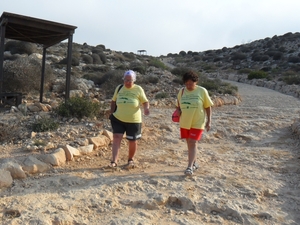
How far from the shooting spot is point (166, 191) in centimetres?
371

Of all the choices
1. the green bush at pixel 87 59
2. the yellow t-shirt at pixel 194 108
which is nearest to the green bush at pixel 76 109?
the yellow t-shirt at pixel 194 108

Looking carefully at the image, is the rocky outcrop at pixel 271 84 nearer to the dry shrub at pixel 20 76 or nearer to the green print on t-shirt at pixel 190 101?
the dry shrub at pixel 20 76

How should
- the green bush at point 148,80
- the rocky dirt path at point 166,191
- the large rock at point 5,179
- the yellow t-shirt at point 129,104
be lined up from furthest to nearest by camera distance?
the green bush at point 148,80
the yellow t-shirt at point 129,104
the large rock at point 5,179
the rocky dirt path at point 166,191

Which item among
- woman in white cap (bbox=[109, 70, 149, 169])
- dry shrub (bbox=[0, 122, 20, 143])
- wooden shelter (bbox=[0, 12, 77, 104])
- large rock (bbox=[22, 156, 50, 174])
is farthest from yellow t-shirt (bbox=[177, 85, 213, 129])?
wooden shelter (bbox=[0, 12, 77, 104])

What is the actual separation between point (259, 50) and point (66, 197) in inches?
1736

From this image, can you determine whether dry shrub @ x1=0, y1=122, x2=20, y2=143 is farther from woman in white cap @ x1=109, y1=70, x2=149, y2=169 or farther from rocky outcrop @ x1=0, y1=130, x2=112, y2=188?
woman in white cap @ x1=109, y1=70, x2=149, y2=169

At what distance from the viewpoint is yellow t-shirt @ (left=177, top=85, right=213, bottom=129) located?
4.15 m

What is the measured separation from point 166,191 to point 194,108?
1.13m

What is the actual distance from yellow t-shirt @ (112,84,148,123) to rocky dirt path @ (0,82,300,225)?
73 cm

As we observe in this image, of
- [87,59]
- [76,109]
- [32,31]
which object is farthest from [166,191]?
[87,59]

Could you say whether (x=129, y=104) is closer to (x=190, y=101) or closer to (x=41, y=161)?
(x=190, y=101)

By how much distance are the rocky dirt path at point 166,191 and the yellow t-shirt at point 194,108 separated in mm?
708

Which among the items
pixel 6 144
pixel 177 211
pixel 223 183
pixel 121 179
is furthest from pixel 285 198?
pixel 6 144

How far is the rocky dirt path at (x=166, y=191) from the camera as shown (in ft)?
10.4
